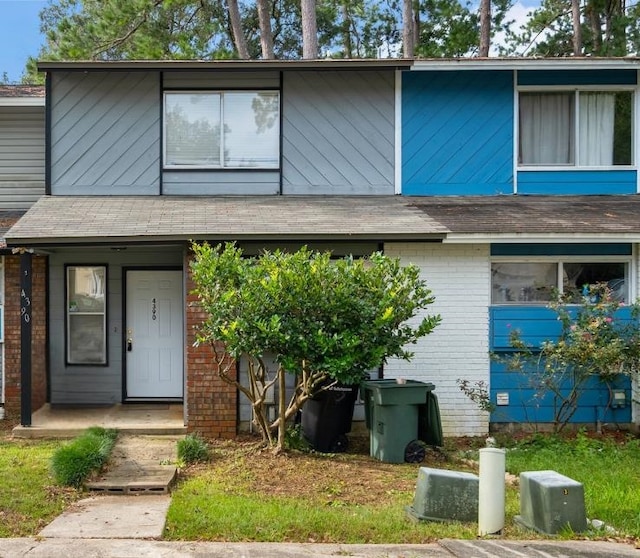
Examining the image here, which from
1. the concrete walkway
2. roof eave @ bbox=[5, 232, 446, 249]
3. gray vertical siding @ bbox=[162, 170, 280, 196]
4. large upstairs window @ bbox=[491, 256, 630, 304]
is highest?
gray vertical siding @ bbox=[162, 170, 280, 196]

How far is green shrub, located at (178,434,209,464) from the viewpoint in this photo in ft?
28.2

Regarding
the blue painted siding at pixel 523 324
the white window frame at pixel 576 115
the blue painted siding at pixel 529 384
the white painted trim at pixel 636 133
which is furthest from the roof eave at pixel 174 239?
the white painted trim at pixel 636 133

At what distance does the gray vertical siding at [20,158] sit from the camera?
12742mm

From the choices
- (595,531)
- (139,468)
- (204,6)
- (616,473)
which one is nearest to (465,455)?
(616,473)

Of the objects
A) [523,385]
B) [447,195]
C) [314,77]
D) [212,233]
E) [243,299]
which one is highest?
[314,77]

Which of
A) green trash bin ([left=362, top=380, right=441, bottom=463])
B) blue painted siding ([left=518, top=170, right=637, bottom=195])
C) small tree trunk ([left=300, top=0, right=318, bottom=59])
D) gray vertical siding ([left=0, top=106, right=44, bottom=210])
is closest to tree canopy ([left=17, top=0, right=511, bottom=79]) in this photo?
small tree trunk ([left=300, top=0, right=318, bottom=59])

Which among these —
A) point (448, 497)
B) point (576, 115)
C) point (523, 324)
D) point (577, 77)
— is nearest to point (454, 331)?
point (523, 324)

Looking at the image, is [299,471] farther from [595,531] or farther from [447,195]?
[447,195]

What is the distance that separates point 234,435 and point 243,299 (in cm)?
263

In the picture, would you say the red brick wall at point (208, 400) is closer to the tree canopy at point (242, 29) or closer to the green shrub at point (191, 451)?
the green shrub at point (191, 451)

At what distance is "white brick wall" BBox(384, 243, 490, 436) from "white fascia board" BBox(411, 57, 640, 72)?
10.5ft

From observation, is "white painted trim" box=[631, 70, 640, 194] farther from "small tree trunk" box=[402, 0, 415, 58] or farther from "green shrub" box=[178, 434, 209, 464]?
"small tree trunk" box=[402, 0, 415, 58]

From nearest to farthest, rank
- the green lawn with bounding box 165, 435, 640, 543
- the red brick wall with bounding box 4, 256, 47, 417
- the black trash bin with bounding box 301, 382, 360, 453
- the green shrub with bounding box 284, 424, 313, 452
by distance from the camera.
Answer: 1. the green lawn with bounding box 165, 435, 640, 543
2. the green shrub with bounding box 284, 424, 313, 452
3. the black trash bin with bounding box 301, 382, 360, 453
4. the red brick wall with bounding box 4, 256, 47, 417

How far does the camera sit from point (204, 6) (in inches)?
926
